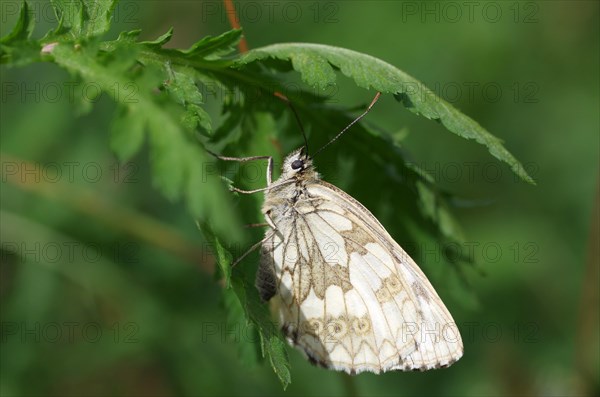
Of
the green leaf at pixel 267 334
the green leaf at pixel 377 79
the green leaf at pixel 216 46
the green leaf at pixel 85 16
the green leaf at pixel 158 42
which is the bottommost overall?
the green leaf at pixel 267 334

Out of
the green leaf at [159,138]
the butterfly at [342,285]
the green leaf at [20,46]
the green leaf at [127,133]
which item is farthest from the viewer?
the butterfly at [342,285]

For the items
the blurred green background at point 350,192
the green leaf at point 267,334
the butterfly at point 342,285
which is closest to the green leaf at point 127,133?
the green leaf at point 267,334

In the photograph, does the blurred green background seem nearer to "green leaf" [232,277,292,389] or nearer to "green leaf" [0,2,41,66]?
"green leaf" [232,277,292,389]

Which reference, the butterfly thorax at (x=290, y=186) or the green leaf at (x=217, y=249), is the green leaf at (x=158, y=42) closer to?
the green leaf at (x=217, y=249)

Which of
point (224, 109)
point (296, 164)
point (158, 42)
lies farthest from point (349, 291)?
point (158, 42)

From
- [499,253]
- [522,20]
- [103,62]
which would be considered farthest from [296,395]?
[522,20]

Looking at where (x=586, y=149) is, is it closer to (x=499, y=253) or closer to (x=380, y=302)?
(x=499, y=253)
